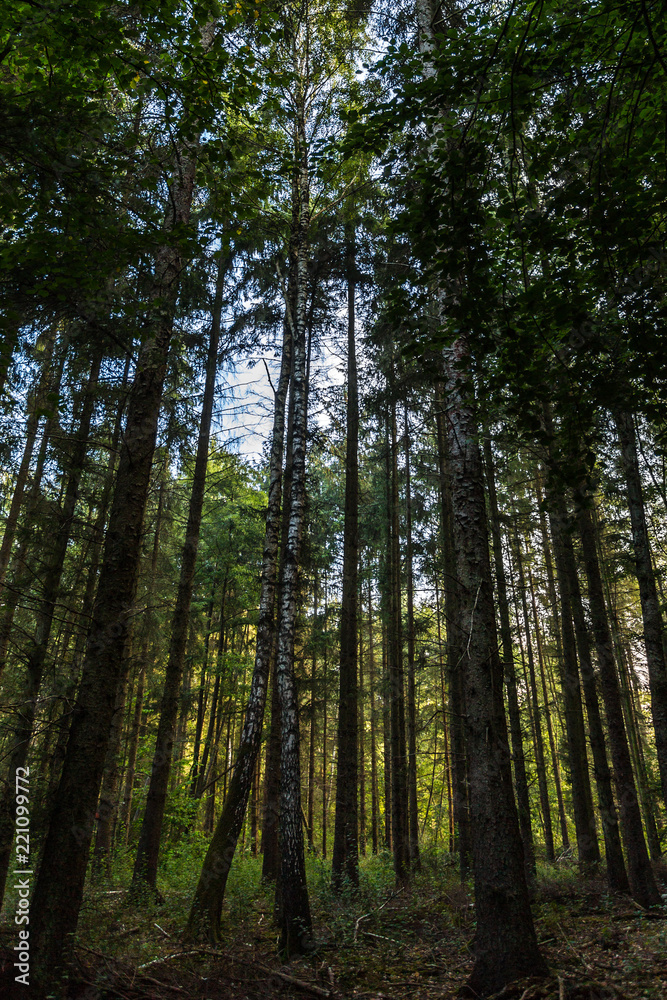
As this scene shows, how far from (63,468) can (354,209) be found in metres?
8.62

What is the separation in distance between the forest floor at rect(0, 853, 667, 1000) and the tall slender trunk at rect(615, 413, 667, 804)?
2.50 meters

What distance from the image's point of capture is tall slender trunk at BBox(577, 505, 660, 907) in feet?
27.2

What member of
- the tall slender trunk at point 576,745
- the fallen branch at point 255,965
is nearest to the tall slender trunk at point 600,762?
the tall slender trunk at point 576,745

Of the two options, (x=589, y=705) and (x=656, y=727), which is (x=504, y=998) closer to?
(x=656, y=727)

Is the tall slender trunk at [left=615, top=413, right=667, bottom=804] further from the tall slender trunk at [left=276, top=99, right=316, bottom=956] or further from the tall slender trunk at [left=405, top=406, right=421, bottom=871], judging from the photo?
the tall slender trunk at [left=405, top=406, right=421, bottom=871]

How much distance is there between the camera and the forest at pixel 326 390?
370 cm

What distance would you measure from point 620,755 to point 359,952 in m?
5.32

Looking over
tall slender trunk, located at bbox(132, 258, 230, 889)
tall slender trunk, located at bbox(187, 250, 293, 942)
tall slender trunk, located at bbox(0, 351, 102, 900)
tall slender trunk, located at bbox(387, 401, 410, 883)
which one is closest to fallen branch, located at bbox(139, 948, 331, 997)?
tall slender trunk, located at bbox(187, 250, 293, 942)

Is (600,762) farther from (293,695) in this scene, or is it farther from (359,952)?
(293,695)

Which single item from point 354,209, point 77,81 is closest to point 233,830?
point 77,81

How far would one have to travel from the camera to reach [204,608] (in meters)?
21.2

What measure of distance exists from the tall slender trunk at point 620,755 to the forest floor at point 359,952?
457 millimetres

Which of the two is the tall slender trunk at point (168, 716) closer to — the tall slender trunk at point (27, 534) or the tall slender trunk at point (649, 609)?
the tall slender trunk at point (27, 534)

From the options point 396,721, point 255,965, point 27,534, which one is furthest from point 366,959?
point 27,534
